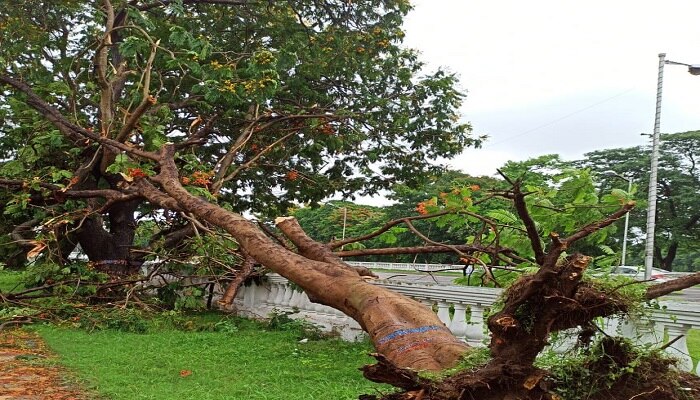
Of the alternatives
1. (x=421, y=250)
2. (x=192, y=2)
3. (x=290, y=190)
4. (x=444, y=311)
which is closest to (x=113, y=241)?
(x=290, y=190)

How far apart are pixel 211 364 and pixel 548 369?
3.64m

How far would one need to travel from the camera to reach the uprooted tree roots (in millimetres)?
1950

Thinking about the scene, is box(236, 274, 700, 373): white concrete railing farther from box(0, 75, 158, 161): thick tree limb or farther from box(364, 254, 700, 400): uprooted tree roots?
box(0, 75, 158, 161): thick tree limb

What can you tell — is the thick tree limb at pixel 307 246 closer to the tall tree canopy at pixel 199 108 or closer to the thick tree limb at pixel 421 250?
the thick tree limb at pixel 421 250

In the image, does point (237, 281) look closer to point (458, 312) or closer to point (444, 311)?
point (444, 311)

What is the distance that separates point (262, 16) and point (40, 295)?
553cm

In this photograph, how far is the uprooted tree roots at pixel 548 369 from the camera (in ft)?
6.40

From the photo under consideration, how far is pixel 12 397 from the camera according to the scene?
3955 mm

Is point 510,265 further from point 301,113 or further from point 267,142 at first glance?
point 267,142

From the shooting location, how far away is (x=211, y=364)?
5125 mm

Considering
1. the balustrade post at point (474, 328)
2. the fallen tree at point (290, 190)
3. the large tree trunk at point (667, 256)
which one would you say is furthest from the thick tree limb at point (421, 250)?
the large tree trunk at point (667, 256)

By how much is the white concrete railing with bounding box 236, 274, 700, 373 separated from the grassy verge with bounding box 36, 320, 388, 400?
0.41m

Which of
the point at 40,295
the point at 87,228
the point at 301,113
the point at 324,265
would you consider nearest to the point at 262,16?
the point at 301,113

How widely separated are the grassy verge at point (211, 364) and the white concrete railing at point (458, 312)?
41 centimetres
